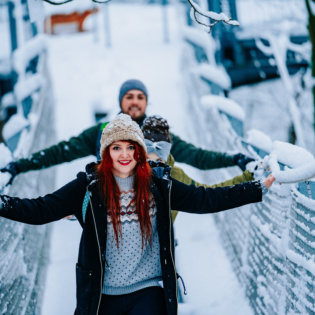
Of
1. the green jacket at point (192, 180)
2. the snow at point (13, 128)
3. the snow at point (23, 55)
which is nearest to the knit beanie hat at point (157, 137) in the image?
the green jacket at point (192, 180)

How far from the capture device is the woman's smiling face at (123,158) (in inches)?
96.2

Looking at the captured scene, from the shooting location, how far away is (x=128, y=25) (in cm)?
1752

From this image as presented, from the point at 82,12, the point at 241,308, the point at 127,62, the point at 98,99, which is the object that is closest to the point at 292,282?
the point at 241,308

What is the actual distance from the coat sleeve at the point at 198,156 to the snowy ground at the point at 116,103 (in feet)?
3.14

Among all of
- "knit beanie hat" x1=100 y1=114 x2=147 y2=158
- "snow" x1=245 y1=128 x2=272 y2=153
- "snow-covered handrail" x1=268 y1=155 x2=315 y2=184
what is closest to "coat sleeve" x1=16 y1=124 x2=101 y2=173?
"snow" x1=245 y1=128 x2=272 y2=153

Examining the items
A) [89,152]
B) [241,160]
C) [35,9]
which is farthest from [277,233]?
[35,9]

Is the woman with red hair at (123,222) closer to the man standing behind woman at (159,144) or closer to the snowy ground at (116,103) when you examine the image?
the man standing behind woman at (159,144)

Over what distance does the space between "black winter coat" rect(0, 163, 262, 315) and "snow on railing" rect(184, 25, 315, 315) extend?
0.41 meters

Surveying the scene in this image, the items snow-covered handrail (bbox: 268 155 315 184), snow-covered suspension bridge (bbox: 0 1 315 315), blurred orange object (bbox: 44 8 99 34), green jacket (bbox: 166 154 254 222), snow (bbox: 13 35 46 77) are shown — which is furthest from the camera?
blurred orange object (bbox: 44 8 99 34)

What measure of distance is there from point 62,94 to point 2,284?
7638mm

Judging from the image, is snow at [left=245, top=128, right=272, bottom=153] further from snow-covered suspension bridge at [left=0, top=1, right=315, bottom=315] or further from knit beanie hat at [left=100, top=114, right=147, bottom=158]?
knit beanie hat at [left=100, top=114, right=147, bottom=158]

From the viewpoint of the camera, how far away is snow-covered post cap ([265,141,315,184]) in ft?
7.43

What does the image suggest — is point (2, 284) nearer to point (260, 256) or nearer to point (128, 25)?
point (260, 256)

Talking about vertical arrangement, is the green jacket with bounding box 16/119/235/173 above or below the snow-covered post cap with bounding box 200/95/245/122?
below
